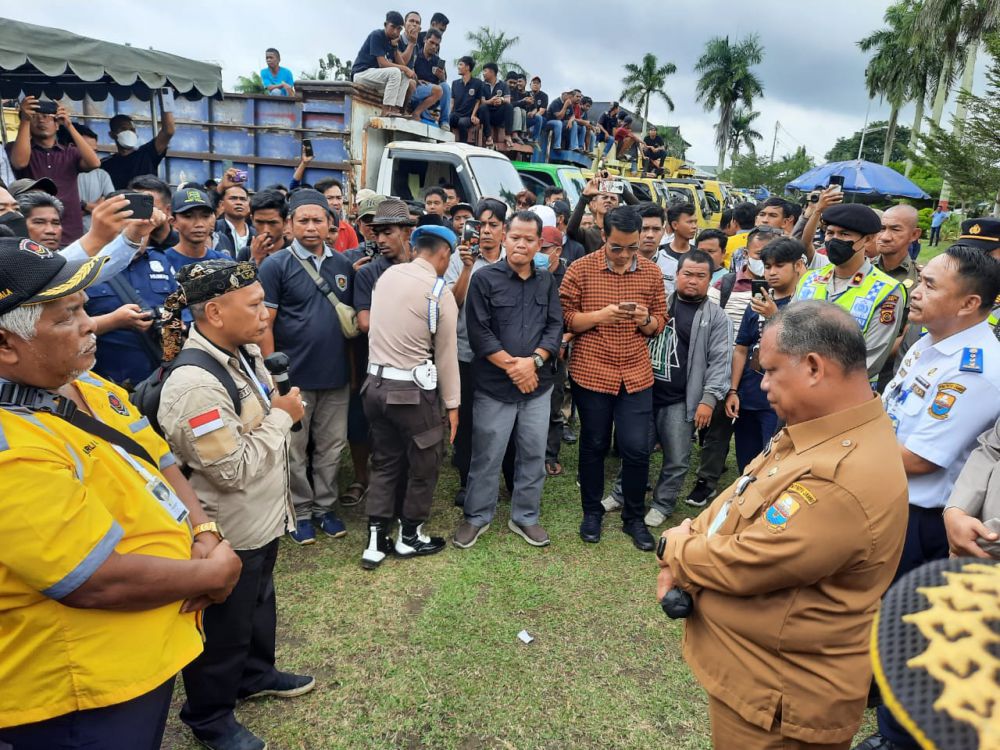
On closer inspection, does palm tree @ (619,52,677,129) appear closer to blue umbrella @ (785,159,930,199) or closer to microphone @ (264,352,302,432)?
blue umbrella @ (785,159,930,199)

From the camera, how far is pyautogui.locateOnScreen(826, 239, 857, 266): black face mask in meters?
3.46

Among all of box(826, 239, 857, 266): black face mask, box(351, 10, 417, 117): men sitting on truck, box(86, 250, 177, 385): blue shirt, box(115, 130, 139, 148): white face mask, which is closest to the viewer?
box(86, 250, 177, 385): blue shirt

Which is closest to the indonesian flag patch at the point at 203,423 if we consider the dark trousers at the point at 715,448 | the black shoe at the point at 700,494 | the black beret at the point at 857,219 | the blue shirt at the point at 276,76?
the black beret at the point at 857,219

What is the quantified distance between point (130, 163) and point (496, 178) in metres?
4.29

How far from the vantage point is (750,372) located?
14.1 ft

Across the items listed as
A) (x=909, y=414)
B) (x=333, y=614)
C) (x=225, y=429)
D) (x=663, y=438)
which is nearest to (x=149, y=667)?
(x=225, y=429)

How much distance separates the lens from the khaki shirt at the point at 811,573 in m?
1.51

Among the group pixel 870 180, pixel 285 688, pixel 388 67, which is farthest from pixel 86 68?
pixel 870 180

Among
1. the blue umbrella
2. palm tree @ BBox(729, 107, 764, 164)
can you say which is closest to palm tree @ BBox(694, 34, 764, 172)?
palm tree @ BBox(729, 107, 764, 164)

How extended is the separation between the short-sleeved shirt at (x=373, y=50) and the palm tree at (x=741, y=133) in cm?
4174

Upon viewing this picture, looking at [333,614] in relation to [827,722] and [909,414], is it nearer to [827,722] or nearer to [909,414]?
[827,722]

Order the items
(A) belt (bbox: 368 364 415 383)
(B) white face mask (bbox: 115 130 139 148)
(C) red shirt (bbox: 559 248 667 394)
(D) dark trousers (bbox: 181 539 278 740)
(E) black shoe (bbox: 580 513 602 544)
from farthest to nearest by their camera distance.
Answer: (B) white face mask (bbox: 115 130 139 148) < (E) black shoe (bbox: 580 513 602 544) < (C) red shirt (bbox: 559 248 667 394) < (A) belt (bbox: 368 364 415 383) < (D) dark trousers (bbox: 181 539 278 740)

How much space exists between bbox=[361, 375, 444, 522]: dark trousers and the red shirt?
3.55 ft

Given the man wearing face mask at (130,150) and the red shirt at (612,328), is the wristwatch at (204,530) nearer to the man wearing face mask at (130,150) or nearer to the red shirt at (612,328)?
the red shirt at (612,328)
